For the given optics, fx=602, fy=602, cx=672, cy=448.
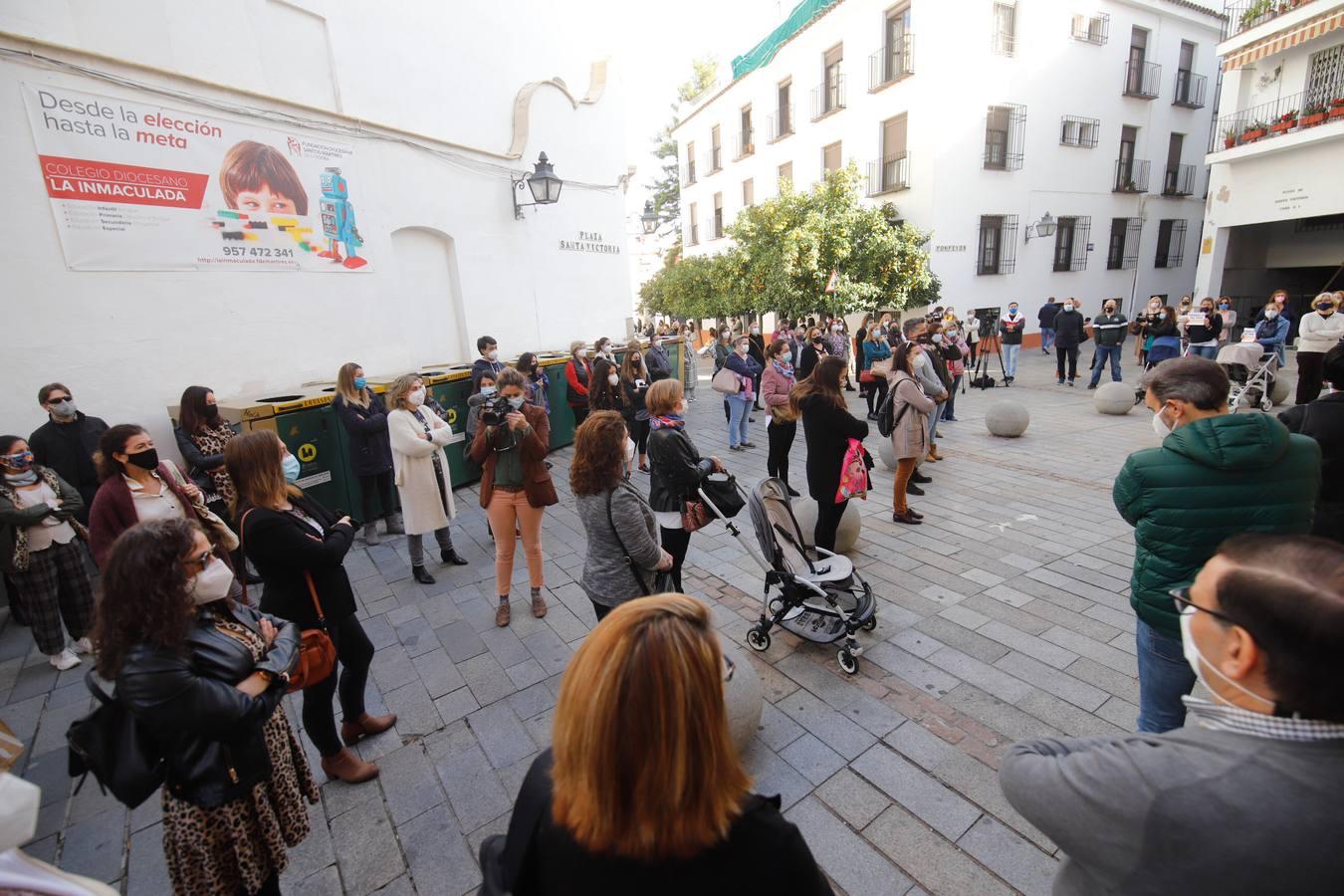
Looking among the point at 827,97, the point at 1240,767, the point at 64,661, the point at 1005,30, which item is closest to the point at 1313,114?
the point at 1005,30

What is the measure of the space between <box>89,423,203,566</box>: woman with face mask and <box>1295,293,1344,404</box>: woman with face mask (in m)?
13.2

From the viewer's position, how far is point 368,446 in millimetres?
6191

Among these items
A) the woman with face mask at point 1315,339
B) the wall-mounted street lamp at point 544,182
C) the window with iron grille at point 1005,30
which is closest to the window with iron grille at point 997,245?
the window with iron grille at point 1005,30

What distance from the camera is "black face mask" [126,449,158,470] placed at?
3.64 meters

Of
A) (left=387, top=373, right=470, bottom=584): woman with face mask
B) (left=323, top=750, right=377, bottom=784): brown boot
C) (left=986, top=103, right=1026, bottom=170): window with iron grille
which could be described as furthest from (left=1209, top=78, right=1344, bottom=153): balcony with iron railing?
(left=323, top=750, right=377, bottom=784): brown boot

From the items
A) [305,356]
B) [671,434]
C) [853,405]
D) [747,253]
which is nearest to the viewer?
[671,434]

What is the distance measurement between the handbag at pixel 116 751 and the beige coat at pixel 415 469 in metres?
3.41

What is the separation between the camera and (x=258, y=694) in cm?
208

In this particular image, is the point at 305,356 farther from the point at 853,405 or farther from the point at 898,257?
the point at 898,257

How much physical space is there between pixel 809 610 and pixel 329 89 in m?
8.43

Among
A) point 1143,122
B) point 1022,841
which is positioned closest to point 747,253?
point 1143,122

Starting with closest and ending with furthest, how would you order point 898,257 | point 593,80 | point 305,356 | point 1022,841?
1. point 1022,841
2. point 305,356
3. point 593,80
4. point 898,257

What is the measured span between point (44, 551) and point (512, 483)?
3229 mm

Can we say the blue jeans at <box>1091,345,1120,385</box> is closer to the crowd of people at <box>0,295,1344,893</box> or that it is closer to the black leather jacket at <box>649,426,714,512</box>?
the crowd of people at <box>0,295,1344,893</box>
